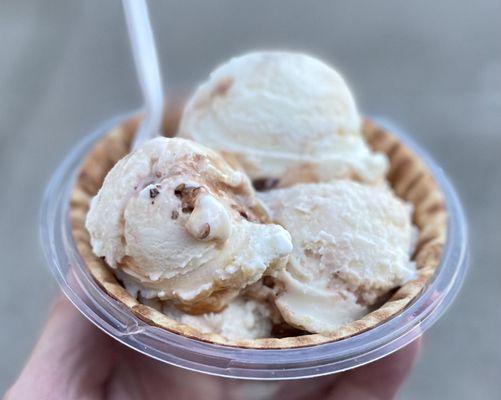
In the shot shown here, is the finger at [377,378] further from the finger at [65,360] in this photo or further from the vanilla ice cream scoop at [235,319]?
the finger at [65,360]

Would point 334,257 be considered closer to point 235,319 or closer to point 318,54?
point 235,319

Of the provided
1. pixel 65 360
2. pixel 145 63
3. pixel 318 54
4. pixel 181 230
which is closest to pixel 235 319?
pixel 181 230

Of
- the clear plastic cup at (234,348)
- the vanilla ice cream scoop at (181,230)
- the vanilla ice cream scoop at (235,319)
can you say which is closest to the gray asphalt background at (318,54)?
the clear plastic cup at (234,348)

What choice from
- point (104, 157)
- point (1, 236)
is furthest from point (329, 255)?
point (1, 236)

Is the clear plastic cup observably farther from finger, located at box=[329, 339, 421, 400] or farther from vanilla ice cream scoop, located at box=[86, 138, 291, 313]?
finger, located at box=[329, 339, 421, 400]

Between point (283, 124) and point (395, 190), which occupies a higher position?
point (283, 124)

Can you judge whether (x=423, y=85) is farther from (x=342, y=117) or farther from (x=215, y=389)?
(x=215, y=389)

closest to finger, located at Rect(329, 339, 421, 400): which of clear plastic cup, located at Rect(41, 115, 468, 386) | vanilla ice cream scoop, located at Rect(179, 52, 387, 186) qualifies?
clear plastic cup, located at Rect(41, 115, 468, 386)
